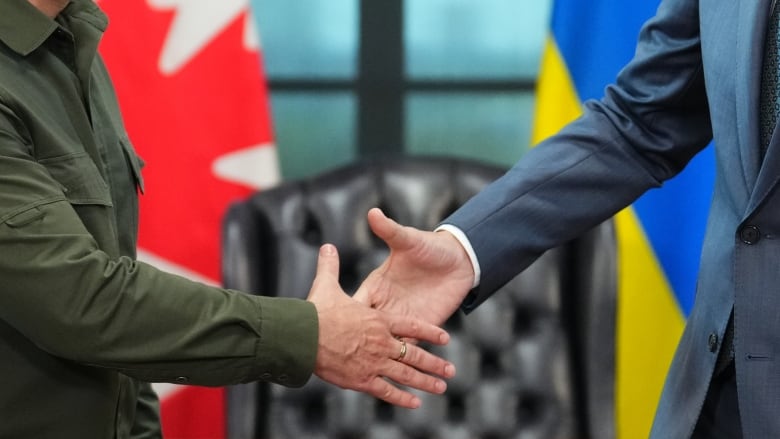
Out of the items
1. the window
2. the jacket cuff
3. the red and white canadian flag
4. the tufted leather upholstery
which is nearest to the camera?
the jacket cuff

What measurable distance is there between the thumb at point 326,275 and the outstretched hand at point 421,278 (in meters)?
0.05

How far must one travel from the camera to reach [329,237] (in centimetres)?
224

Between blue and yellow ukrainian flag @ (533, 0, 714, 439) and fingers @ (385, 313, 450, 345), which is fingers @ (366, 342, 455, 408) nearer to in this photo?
fingers @ (385, 313, 450, 345)

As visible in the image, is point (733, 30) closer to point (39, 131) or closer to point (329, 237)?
point (39, 131)

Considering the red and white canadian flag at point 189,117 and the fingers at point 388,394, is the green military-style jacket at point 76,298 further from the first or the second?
the red and white canadian flag at point 189,117

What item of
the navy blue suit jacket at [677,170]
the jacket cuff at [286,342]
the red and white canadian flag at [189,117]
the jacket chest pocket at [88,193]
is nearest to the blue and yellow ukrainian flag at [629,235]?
the red and white canadian flag at [189,117]

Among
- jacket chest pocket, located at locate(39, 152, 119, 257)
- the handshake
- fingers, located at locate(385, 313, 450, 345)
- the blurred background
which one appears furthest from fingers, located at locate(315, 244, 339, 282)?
the blurred background

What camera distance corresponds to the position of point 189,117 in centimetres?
245

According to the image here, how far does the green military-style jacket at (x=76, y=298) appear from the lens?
4.24ft

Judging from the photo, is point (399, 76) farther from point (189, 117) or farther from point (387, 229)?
point (387, 229)

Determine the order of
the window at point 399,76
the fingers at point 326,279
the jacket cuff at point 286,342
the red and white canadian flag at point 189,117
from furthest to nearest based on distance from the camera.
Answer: the window at point 399,76
the red and white canadian flag at point 189,117
the fingers at point 326,279
the jacket cuff at point 286,342

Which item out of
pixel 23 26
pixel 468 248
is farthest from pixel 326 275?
pixel 23 26

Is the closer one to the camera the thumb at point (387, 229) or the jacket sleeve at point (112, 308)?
the jacket sleeve at point (112, 308)

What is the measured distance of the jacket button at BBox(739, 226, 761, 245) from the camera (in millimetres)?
1291
